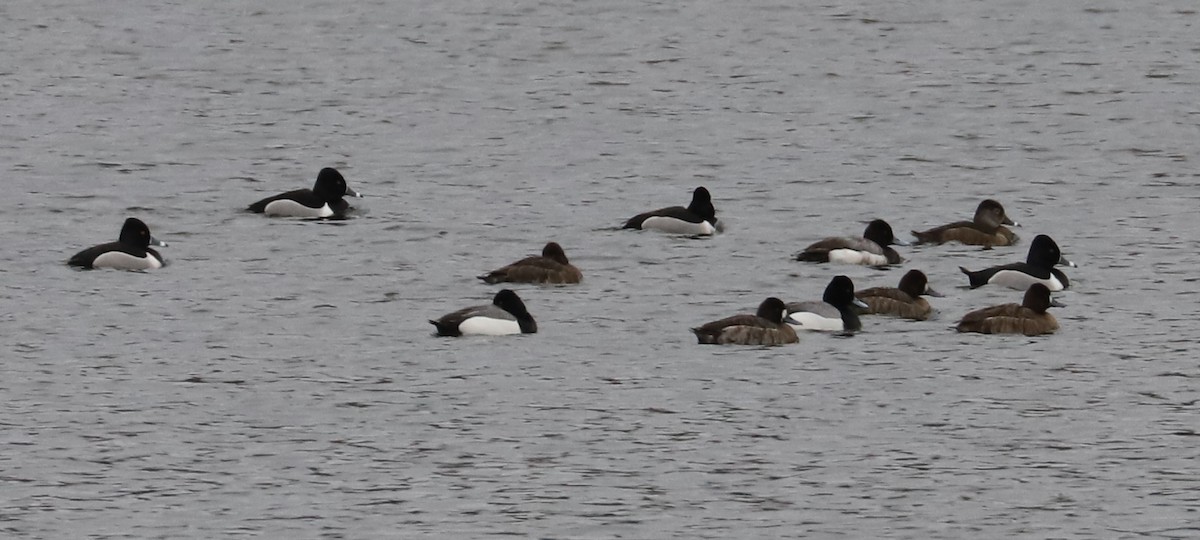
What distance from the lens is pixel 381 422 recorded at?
17250 millimetres

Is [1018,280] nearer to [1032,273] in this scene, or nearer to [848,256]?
[1032,273]

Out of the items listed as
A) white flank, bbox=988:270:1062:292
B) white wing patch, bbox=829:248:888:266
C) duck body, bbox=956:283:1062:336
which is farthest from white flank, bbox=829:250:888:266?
duck body, bbox=956:283:1062:336

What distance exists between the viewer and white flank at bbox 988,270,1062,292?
23.0m

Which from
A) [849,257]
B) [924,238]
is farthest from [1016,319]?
[924,238]

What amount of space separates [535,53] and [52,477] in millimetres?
26502

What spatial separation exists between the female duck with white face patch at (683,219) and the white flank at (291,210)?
12.4 feet

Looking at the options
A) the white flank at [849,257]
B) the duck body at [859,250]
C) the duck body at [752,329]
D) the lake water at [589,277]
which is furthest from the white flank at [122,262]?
the white flank at [849,257]

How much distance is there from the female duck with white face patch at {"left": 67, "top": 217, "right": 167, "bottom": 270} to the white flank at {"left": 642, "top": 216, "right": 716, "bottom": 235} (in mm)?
5485

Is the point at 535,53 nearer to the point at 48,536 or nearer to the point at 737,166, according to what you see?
the point at 737,166

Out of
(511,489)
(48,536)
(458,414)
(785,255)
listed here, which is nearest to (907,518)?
(511,489)

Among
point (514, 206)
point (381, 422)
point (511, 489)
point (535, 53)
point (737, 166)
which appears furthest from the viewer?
point (535, 53)

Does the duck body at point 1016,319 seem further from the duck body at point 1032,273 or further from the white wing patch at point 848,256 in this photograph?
the white wing patch at point 848,256

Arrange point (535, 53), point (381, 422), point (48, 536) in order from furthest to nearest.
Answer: point (535, 53)
point (381, 422)
point (48, 536)

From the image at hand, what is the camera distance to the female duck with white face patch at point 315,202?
27.6 m
